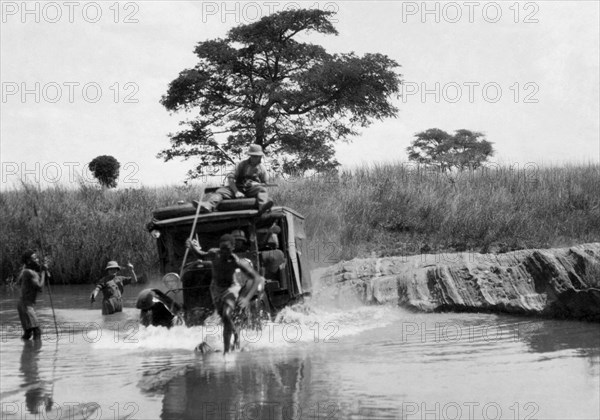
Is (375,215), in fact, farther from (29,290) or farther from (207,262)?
(29,290)

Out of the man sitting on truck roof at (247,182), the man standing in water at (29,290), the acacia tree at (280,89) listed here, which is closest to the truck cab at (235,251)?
the man sitting on truck roof at (247,182)

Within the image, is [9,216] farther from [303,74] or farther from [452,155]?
[452,155]

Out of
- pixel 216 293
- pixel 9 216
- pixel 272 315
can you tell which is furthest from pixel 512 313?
pixel 9 216

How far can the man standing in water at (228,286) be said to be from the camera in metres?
12.9

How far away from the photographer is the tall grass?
24.9 metres

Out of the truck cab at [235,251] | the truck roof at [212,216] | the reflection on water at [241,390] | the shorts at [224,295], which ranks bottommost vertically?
the reflection on water at [241,390]

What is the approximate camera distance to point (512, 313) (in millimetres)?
17219

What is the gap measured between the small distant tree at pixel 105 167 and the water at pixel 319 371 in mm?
32316

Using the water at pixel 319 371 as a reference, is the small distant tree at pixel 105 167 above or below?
above

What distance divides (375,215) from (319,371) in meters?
15.6

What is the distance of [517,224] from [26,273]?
14.2 m

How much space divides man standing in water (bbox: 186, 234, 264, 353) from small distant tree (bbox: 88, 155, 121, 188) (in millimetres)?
35767

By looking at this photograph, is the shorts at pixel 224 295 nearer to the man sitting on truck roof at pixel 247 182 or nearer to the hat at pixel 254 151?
the man sitting on truck roof at pixel 247 182

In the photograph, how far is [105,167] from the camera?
4978cm
